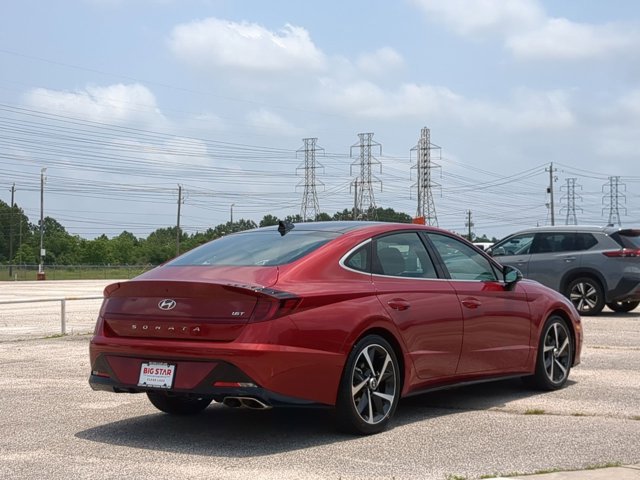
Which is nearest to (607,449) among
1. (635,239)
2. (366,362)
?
(366,362)

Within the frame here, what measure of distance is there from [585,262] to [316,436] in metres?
13.0

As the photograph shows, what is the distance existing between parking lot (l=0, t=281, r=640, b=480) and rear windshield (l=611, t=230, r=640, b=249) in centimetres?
892

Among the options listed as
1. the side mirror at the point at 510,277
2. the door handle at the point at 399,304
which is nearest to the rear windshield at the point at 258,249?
the door handle at the point at 399,304

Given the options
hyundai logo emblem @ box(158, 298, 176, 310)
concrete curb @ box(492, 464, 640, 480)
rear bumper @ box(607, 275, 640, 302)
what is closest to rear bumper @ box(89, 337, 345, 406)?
hyundai logo emblem @ box(158, 298, 176, 310)

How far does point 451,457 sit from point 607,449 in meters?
1.06

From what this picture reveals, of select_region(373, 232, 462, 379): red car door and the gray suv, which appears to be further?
the gray suv

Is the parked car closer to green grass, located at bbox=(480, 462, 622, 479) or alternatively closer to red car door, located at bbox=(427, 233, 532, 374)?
red car door, located at bbox=(427, 233, 532, 374)

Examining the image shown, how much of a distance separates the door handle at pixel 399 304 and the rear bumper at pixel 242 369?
70cm

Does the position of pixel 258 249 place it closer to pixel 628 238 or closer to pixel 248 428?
pixel 248 428

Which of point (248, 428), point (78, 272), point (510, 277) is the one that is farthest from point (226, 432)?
point (78, 272)

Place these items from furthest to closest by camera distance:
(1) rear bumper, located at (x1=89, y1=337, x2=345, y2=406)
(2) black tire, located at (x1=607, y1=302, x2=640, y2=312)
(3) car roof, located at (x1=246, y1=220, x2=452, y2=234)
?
(2) black tire, located at (x1=607, y1=302, x2=640, y2=312), (3) car roof, located at (x1=246, y1=220, x2=452, y2=234), (1) rear bumper, located at (x1=89, y1=337, x2=345, y2=406)

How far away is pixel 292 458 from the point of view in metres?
6.10

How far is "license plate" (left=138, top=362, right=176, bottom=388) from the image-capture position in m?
6.41

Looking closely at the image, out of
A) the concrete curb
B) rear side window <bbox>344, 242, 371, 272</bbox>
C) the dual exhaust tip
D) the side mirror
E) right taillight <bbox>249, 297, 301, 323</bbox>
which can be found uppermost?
rear side window <bbox>344, 242, 371, 272</bbox>
